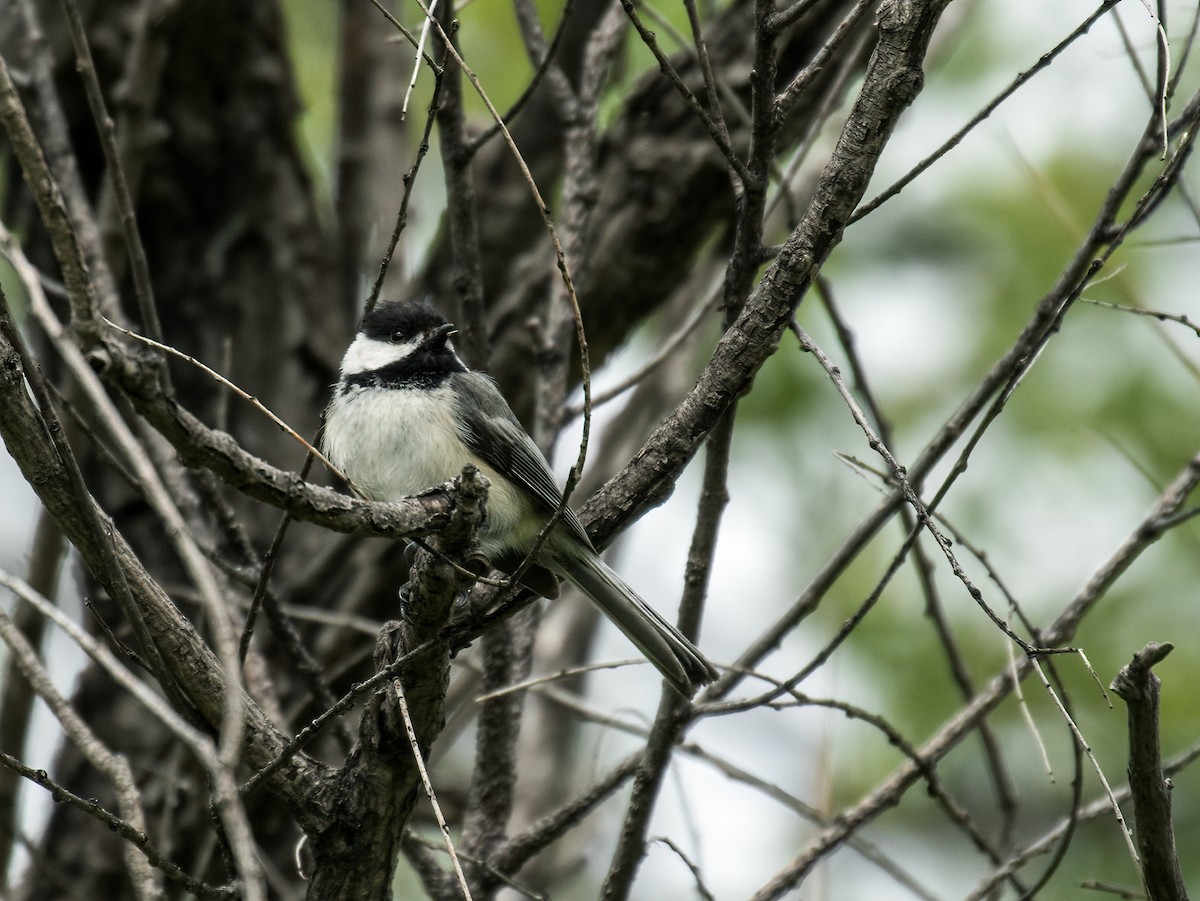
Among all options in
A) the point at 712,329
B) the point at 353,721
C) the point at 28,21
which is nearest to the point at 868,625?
the point at 712,329

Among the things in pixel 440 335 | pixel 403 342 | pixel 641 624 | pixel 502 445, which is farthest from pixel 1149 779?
pixel 403 342

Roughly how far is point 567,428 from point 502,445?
63 centimetres

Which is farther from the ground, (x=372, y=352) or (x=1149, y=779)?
(x=372, y=352)

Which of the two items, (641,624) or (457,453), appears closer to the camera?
(641,624)

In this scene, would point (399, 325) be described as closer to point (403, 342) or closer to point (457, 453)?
point (403, 342)

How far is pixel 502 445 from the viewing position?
3799 millimetres

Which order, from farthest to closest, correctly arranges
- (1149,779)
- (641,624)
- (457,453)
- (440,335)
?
(440,335)
(457,453)
(641,624)
(1149,779)

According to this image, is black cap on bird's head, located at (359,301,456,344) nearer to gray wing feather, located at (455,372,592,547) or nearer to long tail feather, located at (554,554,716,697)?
gray wing feather, located at (455,372,592,547)

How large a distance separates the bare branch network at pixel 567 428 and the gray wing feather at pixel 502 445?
8.8 inches

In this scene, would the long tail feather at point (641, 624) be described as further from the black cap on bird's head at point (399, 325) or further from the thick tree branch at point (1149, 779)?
the thick tree branch at point (1149, 779)

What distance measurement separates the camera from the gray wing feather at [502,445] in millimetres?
3787

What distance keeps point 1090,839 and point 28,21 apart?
625 centimetres

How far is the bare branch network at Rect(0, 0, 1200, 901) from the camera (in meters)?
2.45

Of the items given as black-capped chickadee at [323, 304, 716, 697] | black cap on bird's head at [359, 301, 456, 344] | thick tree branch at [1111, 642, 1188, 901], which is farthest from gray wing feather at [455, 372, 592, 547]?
thick tree branch at [1111, 642, 1188, 901]
